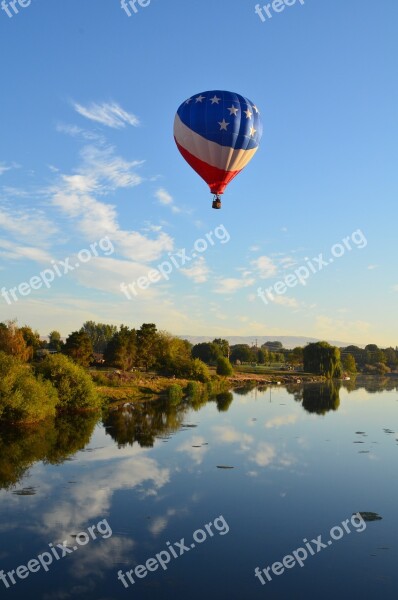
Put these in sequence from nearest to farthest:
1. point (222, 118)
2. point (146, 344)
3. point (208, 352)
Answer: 1. point (222, 118)
2. point (146, 344)
3. point (208, 352)

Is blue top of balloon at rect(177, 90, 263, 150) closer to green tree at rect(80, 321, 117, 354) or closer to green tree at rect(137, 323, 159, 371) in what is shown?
green tree at rect(137, 323, 159, 371)

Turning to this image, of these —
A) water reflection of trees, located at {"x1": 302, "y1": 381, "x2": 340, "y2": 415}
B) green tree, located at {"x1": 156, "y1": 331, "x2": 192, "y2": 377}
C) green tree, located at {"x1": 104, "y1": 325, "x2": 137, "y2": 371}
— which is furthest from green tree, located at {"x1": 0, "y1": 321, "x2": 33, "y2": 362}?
water reflection of trees, located at {"x1": 302, "y1": 381, "x2": 340, "y2": 415}

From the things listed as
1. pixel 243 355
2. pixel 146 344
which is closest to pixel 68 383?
pixel 146 344

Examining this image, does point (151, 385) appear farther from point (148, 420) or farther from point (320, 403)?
point (148, 420)

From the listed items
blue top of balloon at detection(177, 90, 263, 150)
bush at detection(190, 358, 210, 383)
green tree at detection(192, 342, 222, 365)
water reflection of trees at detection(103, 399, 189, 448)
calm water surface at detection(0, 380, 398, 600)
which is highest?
blue top of balloon at detection(177, 90, 263, 150)

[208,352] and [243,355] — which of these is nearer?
[208,352]

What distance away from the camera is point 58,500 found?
67.0ft

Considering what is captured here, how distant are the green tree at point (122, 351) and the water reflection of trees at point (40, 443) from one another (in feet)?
109

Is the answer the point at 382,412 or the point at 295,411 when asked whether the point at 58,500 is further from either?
the point at 382,412

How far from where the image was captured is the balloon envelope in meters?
27.8

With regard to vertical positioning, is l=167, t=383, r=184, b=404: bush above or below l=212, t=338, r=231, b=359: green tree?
below

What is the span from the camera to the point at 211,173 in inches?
1145

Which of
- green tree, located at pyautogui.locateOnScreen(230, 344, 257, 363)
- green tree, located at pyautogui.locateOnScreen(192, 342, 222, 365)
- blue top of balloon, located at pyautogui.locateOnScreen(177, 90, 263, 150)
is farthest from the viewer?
green tree, located at pyautogui.locateOnScreen(230, 344, 257, 363)

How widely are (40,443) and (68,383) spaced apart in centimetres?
1174
